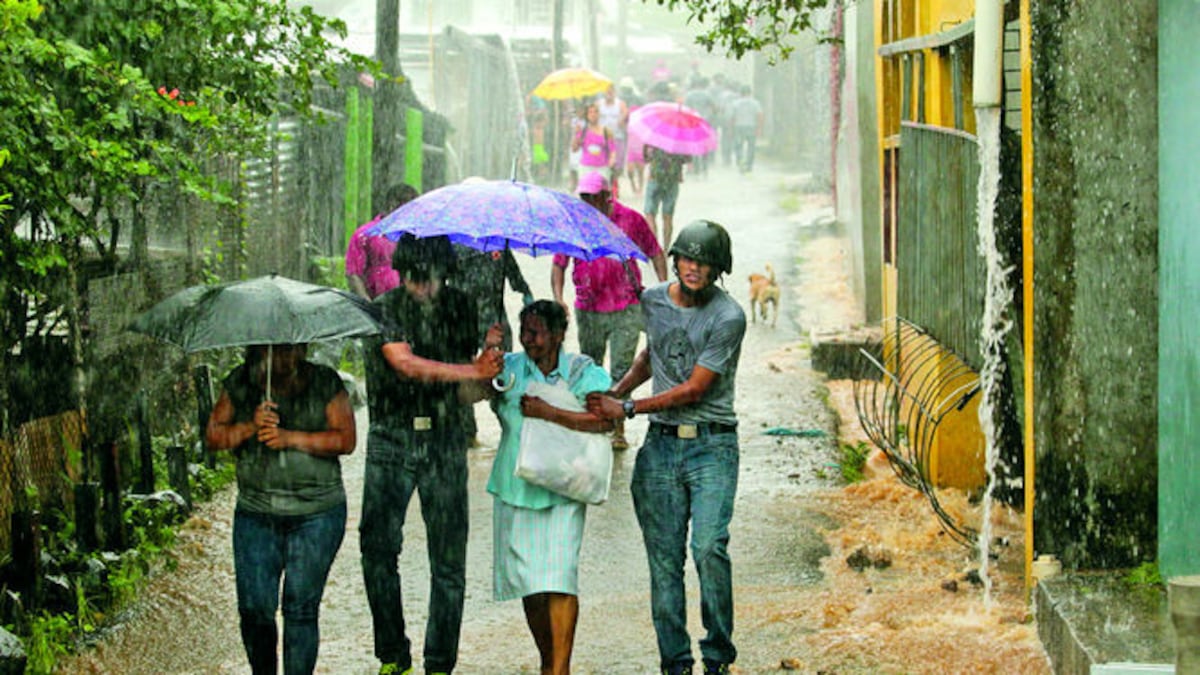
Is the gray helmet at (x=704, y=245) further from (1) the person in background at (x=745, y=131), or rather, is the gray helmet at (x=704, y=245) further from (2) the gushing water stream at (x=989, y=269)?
(1) the person in background at (x=745, y=131)

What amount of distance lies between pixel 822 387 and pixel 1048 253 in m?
6.83

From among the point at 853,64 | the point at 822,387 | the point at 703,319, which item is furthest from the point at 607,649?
the point at 853,64

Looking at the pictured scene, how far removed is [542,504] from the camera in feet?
21.2

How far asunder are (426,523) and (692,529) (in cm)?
101

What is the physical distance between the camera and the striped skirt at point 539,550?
645 cm

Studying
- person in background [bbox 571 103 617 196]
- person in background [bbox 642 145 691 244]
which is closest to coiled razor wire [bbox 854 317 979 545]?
person in background [bbox 642 145 691 244]

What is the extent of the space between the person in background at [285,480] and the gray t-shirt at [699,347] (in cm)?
129

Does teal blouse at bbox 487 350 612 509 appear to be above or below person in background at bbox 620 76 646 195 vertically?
below

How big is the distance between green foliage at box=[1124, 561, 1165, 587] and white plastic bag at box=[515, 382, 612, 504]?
225 centimetres

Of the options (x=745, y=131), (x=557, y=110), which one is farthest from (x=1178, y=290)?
→ (x=745, y=131)

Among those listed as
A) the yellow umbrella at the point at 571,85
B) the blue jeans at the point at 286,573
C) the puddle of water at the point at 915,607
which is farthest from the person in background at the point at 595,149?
the blue jeans at the point at 286,573

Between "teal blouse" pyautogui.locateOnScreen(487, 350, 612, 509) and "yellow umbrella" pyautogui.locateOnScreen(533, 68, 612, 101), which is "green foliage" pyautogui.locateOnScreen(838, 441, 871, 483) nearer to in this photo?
"teal blouse" pyautogui.locateOnScreen(487, 350, 612, 509)

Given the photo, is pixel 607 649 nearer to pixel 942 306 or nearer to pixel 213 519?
pixel 942 306

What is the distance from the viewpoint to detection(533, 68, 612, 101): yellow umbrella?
91.8 feet
